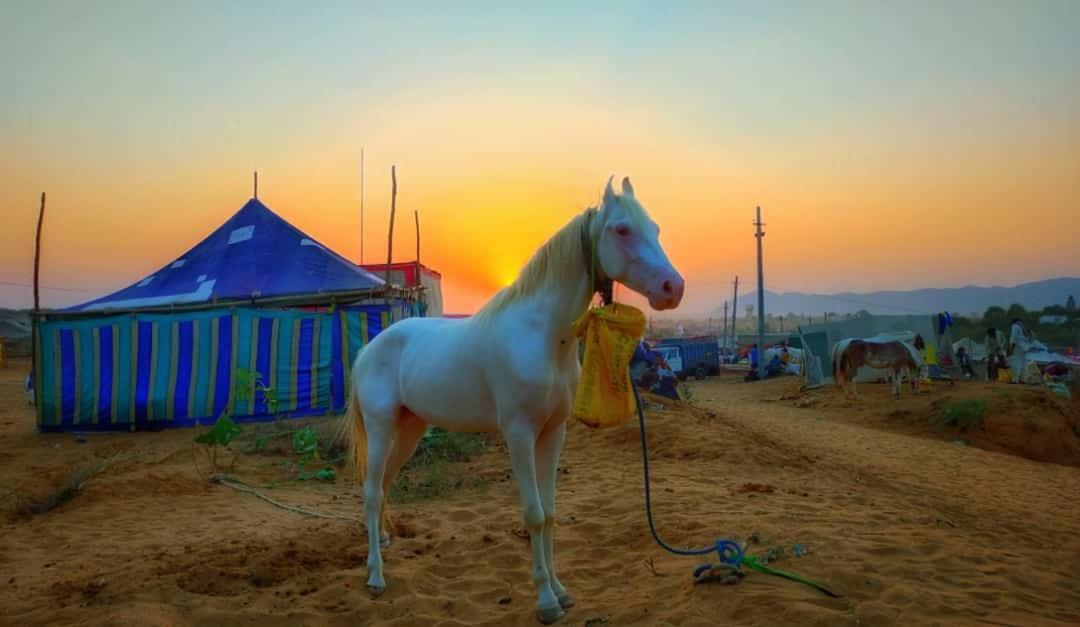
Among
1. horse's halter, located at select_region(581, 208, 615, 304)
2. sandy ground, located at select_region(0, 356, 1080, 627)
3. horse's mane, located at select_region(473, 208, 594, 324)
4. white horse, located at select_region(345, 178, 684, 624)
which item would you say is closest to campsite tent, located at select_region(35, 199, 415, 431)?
sandy ground, located at select_region(0, 356, 1080, 627)

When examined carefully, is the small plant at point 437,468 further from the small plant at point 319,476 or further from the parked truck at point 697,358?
the parked truck at point 697,358

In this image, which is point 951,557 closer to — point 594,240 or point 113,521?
point 594,240

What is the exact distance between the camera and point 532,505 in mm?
2938

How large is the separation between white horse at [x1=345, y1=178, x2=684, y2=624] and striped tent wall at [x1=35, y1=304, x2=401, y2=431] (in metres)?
7.16

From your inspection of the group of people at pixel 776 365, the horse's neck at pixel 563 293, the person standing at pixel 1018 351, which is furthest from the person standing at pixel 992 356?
the horse's neck at pixel 563 293

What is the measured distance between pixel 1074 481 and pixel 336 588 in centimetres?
887

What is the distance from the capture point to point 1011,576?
3.08 meters

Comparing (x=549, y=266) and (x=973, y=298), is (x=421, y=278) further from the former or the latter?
(x=973, y=298)

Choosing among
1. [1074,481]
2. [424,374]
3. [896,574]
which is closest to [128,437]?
[424,374]

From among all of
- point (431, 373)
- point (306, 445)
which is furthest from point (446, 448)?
point (431, 373)

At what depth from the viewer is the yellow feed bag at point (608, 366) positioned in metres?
2.87

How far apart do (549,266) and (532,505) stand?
1.19 meters

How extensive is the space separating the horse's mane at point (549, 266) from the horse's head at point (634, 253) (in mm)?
159

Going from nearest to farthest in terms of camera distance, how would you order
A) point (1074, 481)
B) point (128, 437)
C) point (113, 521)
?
point (113, 521), point (1074, 481), point (128, 437)
